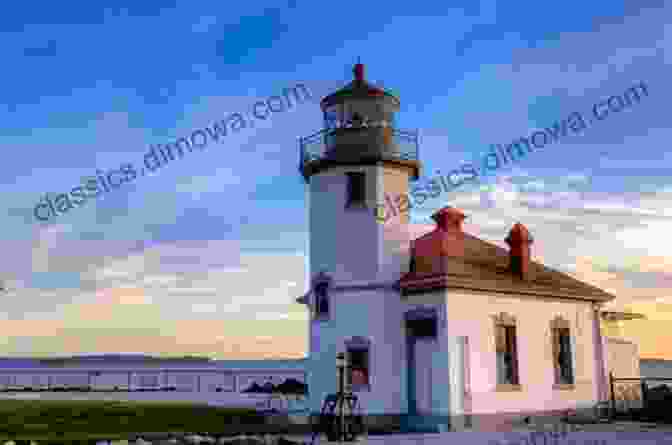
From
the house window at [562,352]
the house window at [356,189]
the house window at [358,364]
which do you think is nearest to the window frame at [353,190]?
the house window at [356,189]

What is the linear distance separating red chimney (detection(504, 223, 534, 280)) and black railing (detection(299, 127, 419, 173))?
12.9 feet

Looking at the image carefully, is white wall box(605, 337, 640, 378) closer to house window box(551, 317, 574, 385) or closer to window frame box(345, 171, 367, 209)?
house window box(551, 317, 574, 385)

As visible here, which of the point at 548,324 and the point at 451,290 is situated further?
the point at 548,324

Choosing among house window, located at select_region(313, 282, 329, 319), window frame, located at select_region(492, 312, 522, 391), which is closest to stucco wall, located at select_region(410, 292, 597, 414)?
window frame, located at select_region(492, 312, 522, 391)

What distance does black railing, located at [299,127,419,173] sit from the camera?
20.1 meters

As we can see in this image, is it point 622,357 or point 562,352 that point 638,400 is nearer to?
point 622,357

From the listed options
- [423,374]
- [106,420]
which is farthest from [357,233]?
[106,420]

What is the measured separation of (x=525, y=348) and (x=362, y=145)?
7.19 meters

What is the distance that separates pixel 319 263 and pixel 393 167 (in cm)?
336

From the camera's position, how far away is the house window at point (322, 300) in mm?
19984

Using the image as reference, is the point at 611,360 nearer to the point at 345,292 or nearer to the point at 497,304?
the point at 497,304

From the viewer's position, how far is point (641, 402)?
23.1 metres

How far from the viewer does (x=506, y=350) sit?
19.9 m

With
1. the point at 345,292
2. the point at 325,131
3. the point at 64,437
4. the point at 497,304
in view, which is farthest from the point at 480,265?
the point at 64,437
